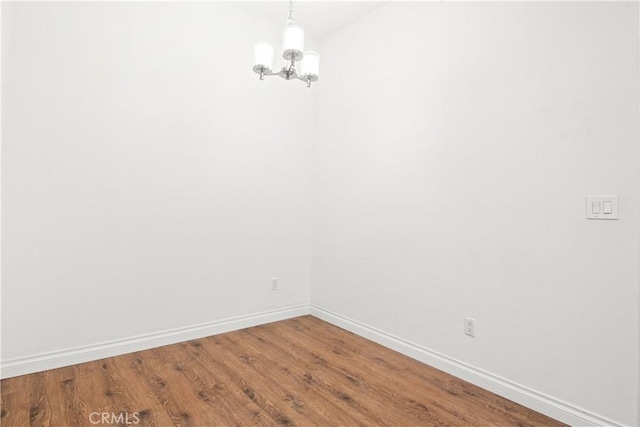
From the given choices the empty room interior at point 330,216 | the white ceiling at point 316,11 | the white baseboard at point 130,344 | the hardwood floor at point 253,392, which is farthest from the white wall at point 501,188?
the white baseboard at point 130,344

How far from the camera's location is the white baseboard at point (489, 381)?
1.76 m

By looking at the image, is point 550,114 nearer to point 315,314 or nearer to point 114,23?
point 315,314

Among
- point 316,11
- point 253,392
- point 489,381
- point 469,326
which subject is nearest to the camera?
point 253,392

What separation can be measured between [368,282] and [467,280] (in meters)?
0.91

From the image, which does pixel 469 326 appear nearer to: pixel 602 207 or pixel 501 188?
pixel 501 188

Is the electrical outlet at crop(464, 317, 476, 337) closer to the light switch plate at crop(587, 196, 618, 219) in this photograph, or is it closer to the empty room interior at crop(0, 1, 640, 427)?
the empty room interior at crop(0, 1, 640, 427)

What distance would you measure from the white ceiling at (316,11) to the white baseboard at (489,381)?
110 inches

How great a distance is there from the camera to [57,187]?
2217mm

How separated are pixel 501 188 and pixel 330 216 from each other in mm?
1633

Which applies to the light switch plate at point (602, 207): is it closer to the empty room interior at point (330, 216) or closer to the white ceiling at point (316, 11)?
the empty room interior at point (330, 216)

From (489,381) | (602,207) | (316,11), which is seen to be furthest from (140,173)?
(602,207)

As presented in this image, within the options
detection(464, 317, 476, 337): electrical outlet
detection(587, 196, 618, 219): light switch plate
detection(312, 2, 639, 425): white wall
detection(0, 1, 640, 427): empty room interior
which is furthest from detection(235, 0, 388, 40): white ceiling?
detection(464, 317, 476, 337): electrical outlet

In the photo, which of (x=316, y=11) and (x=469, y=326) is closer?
(x=469, y=326)

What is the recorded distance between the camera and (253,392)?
1992 millimetres
